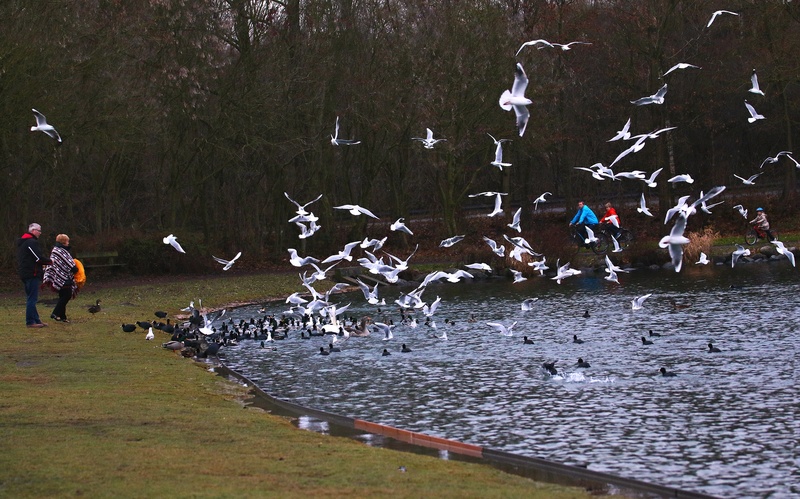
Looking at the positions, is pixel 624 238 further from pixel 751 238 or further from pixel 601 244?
pixel 751 238

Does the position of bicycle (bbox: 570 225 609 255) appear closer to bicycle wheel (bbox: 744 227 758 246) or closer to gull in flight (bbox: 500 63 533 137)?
bicycle wheel (bbox: 744 227 758 246)

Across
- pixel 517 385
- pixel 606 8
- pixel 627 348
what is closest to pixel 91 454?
pixel 517 385

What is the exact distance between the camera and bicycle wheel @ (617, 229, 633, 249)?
40588 millimetres

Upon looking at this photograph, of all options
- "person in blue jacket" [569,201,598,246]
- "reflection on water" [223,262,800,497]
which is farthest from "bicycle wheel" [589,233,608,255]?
"reflection on water" [223,262,800,497]

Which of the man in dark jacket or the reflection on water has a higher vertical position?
the man in dark jacket

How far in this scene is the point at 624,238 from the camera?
135ft

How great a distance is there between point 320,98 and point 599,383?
2913 cm

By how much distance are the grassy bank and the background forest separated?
1817 cm

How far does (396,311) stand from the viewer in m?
28.5

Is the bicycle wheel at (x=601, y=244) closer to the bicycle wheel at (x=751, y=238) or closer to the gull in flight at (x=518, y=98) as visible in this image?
the bicycle wheel at (x=751, y=238)

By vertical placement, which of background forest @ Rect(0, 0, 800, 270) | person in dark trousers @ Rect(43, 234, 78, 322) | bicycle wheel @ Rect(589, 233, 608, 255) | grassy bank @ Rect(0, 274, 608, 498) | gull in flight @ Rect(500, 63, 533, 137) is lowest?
grassy bank @ Rect(0, 274, 608, 498)

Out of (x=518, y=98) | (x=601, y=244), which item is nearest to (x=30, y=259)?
(x=518, y=98)

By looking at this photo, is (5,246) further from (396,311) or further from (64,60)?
(396,311)

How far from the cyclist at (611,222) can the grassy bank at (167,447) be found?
22.3 metres
